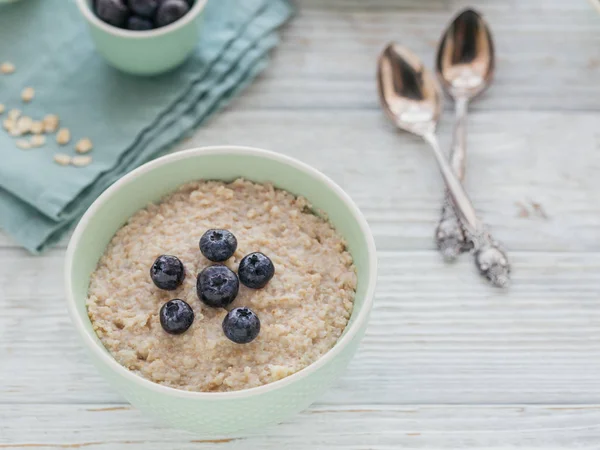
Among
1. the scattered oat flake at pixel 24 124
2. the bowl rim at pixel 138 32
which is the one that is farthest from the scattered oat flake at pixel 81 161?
the bowl rim at pixel 138 32

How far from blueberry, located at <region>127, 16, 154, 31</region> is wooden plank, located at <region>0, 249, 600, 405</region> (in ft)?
1.47

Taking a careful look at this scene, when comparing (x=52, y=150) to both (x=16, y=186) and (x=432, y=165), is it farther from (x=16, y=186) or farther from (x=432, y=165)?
Answer: (x=432, y=165)

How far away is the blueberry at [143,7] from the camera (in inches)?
58.0

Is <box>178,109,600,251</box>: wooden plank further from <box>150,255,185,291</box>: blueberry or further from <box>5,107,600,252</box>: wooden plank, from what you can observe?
<box>150,255,185,291</box>: blueberry

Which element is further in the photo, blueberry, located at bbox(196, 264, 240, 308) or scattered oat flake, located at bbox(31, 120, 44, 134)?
scattered oat flake, located at bbox(31, 120, 44, 134)

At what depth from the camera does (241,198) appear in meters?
1.21

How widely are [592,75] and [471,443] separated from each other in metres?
0.84

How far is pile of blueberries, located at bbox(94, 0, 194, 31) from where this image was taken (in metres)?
1.47

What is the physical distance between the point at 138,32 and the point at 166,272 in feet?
1.96

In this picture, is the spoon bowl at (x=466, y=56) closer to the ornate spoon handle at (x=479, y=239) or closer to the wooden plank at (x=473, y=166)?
the wooden plank at (x=473, y=166)

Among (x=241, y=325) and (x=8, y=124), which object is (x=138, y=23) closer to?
(x=8, y=124)

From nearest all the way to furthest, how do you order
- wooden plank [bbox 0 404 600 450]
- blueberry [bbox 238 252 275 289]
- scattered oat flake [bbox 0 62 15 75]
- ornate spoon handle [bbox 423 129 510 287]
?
blueberry [bbox 238 252 275 289]
wooden plank [bbox 0 404 600 450]
ornate spoon handle [bbox 423 129 510 287]
scattered oat flake [bbox 0 62 15 75]

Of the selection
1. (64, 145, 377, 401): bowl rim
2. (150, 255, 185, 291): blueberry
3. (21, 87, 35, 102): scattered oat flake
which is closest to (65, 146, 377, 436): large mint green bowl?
(64, 145, 377, 401): bowl rim

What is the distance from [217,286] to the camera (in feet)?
3.38
